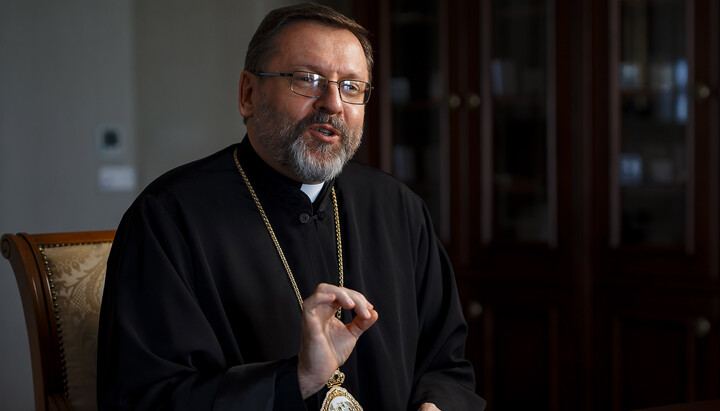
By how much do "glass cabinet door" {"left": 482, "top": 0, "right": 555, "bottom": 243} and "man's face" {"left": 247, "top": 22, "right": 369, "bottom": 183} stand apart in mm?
1609

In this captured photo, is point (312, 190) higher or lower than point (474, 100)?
lower

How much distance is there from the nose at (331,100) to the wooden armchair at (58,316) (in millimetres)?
714

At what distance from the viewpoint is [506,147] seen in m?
3.08

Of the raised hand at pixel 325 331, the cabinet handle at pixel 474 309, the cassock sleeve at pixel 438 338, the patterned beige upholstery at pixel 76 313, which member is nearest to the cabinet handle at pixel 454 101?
the cabinet handle at pixel 474 309

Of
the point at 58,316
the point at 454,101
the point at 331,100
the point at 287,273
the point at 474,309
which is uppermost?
the point at 454,101

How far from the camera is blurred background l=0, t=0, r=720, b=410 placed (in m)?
2.73

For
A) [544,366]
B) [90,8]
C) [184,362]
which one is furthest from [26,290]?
[544,366]

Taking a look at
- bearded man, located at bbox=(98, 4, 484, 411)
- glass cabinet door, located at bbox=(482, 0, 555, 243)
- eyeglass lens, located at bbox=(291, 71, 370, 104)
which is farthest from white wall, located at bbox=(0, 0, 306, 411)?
eyeglass lens, located at bbox=(291, 71, 370, 104)

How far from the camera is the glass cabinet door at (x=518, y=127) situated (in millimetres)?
2980

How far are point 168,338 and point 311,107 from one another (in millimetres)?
553

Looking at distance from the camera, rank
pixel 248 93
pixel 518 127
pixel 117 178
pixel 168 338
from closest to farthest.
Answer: pixel 168 338 < pixel 248 93 < pixel 518 127 < pixel 117 178

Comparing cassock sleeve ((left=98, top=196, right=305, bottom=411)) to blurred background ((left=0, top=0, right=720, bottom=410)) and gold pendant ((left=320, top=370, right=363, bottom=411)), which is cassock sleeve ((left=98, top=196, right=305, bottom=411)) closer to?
gold pendant ((left=320, top=370, right=363, bottom=411))

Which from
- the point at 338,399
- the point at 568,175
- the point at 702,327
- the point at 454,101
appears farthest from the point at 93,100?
the point at 702,327

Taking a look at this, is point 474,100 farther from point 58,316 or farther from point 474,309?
point 58,316
